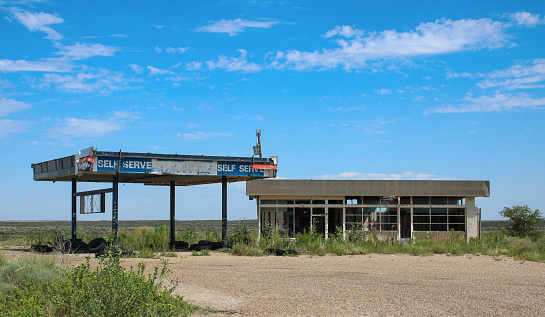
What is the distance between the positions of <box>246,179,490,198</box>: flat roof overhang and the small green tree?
709 centimetres

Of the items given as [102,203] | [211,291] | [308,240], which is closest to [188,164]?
[102,203]

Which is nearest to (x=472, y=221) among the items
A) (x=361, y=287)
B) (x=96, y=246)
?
(x=96, y=246)

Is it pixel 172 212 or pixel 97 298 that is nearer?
pixel 97 298

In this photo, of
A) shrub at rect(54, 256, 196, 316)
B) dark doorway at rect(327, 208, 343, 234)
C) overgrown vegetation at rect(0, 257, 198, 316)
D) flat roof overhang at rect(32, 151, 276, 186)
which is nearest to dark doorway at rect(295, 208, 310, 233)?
dark doorway at rect(327, 208, 343, 234)

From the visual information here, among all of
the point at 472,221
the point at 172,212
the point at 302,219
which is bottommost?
the point at 472,221

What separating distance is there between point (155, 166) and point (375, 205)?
13.8 metres

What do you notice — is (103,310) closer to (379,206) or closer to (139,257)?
(139,257)

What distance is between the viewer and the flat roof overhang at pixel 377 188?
103 ft

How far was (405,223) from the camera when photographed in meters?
32.4

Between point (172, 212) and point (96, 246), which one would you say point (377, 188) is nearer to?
point (172, 212)

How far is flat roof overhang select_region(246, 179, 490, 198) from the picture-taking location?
31.4 metres

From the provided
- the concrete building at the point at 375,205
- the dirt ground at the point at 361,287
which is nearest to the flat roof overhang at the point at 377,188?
the concrete building at the point at 375,205

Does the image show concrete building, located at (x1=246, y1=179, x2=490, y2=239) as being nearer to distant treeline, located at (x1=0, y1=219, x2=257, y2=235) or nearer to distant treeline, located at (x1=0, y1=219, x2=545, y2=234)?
distant treeline, located at (x1=0, y1=219, x2=545, y2=234)

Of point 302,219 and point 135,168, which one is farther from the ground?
point 135,168
